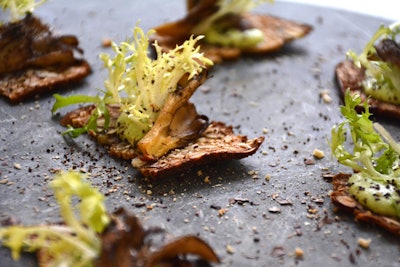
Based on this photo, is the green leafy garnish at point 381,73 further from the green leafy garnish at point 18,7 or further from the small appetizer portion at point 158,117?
the green leafy garnish at point 18,7

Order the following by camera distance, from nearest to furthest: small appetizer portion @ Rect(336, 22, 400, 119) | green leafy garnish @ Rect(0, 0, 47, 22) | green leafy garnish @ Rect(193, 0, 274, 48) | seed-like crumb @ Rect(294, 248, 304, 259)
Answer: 1. seed-like crumb @ Rect(294, 248, 304, 259)
2. small appetizer portion @ Rect(336, 22, 400, 119)
3. green leafy garnish @ Rect(0, 0, 47, 22)
4. green leafy garnish @ Rect(193, 0, 274, 48)

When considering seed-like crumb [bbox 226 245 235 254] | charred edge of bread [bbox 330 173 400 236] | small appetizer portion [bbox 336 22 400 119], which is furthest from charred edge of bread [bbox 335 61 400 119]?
seed-like crumb [bbox 226 245 235 254]

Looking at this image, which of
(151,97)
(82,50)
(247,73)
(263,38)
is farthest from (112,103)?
(263,38)

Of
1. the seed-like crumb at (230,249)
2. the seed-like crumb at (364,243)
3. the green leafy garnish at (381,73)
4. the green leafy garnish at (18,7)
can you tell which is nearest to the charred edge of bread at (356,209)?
the seed-like crumb at (364,243)

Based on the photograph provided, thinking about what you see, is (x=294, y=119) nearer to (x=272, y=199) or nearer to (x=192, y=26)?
(x=272, y=199)

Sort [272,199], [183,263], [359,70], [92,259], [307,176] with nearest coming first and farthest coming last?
1. [92,259]
2. [183,263]
3. [272,199]
4. [307,176]
5. [359,70]

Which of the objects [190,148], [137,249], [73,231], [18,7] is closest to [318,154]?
[190,148]

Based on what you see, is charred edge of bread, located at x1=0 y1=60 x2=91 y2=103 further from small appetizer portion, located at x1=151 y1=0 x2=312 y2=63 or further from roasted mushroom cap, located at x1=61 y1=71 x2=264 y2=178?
small appetizer portion, located at x1=151 y1=0 x2=312 y2=63

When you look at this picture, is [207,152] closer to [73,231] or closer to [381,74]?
[73,231]
